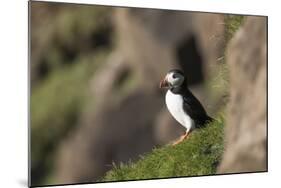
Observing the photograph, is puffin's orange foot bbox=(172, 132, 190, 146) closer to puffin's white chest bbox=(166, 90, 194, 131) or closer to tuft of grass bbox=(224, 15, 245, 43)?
puffin's white chest bbox=(166, 90, 194, 131)

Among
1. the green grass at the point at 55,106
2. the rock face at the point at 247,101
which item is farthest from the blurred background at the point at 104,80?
the rock face at the point at 247,101

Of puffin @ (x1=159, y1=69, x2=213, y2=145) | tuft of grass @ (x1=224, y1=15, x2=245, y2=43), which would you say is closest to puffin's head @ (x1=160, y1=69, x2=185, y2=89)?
puffin @ (x1=159, y1=69, x2=213, y2=145)

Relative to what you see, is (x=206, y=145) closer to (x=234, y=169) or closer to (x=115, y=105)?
(x=234, y=169)

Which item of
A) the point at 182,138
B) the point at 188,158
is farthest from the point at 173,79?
the point at 188,158

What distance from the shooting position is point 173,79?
3.54m

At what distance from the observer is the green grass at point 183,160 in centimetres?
347

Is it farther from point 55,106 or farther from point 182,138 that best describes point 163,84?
point 55,106

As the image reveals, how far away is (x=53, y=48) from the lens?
10.8 feet

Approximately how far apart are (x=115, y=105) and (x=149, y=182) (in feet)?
1.58

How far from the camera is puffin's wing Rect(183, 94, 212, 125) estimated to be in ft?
11.7

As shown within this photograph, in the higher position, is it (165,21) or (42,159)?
(165,21)

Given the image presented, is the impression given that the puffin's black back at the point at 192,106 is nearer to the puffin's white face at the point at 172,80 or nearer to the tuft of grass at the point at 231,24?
the puffin's white face at the point at 172,80

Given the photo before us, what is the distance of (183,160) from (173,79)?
456 mm

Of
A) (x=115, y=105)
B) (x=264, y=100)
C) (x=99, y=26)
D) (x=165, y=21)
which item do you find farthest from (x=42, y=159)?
(x=264, y=100)
